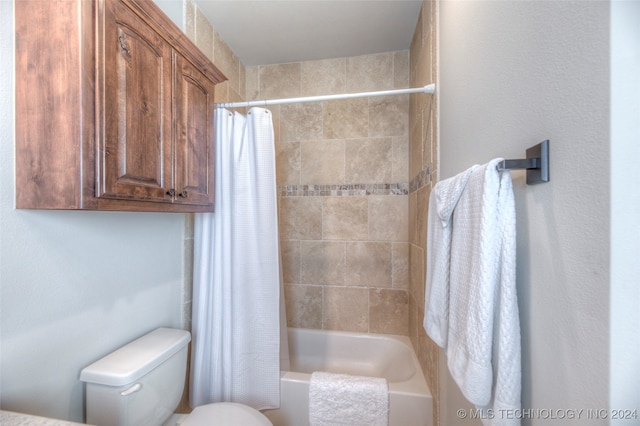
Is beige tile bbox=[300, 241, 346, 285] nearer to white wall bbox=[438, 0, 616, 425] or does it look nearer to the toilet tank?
the toilet tank

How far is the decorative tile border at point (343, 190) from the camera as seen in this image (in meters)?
2.05

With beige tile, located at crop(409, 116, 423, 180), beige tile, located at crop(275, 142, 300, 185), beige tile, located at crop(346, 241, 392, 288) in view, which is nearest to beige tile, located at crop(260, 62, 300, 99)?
beige tile, located at crop(275, 142, 300, 185)

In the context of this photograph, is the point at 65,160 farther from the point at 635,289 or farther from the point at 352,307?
the point at 352,307

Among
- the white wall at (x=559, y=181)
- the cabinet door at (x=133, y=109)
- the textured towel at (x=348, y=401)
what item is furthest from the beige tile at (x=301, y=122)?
the textured towel at (x=348, y=401)

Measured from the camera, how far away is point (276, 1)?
156 cm

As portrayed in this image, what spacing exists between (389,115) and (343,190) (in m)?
0.70

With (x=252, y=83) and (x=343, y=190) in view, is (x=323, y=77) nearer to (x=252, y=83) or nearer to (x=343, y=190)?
(x=252, y=83)

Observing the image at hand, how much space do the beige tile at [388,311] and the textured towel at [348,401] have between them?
681mm

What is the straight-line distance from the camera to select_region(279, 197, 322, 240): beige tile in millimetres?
2182

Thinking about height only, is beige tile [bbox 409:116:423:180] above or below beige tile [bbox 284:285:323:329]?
above

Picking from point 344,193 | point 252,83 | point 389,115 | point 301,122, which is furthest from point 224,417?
point 252,83

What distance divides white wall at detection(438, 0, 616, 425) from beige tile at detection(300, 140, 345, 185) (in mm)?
1402

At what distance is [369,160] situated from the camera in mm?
2094

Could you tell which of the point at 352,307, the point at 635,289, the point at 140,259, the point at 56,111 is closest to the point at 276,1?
the point at 56,111
